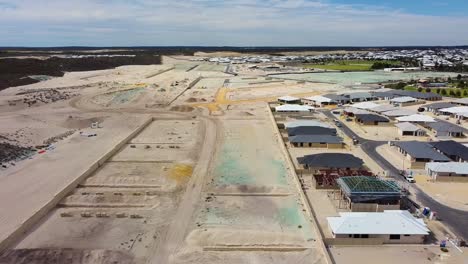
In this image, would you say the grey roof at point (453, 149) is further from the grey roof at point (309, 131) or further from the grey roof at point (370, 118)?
the grey roof at point (370, 118)

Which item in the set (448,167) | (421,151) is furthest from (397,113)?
(448,167)

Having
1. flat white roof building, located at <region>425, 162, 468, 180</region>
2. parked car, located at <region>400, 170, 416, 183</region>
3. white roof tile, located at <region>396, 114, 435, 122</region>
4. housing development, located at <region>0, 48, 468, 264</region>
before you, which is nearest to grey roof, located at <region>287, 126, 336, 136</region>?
housing development, located at <region>0, 48, 468, 264</region>

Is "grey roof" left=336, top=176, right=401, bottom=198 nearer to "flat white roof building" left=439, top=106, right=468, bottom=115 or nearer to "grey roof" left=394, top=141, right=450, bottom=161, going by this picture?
"grey roof" left=394, top=141, right=450, bottom=161

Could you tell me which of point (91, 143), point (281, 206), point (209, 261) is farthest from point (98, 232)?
point (91, 143)

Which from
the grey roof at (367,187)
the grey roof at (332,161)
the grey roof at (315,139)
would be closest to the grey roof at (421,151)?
the grey roof at (332,161)

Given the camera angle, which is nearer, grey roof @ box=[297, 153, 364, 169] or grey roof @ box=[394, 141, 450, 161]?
grey roof @ box=[297, 153, 364, 169]
